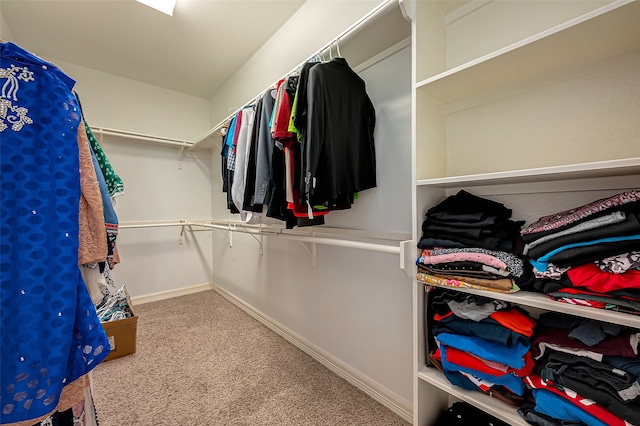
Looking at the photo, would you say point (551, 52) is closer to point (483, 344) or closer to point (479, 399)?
point (483, 344)

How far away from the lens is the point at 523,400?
0.86 meters

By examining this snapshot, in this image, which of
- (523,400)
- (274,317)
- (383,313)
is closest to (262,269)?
(274,317)

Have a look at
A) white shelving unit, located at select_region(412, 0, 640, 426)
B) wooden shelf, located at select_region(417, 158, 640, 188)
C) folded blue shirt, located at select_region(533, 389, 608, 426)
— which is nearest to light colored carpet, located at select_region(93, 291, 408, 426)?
white shelving unit, located at select_region(412, 0, 640, 426)

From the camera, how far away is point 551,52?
0.84 m

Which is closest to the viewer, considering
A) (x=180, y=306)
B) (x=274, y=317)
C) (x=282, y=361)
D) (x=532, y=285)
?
(x=532, y=285)

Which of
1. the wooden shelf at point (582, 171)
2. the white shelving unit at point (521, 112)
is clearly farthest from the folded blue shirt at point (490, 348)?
the wooden shelf at point (582, 171)

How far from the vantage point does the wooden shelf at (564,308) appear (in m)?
0.64

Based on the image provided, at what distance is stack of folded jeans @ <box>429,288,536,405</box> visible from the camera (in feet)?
2.80

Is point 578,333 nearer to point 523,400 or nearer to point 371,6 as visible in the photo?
point 523,400

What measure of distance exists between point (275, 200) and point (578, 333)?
1241 millimetres

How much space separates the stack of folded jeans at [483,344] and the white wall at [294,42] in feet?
5.22

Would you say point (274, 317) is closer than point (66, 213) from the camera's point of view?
No

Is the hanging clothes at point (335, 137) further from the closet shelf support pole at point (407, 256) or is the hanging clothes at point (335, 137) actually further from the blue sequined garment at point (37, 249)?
the blue sequined garment at point (37, 249)

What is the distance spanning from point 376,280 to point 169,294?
9.25ft
